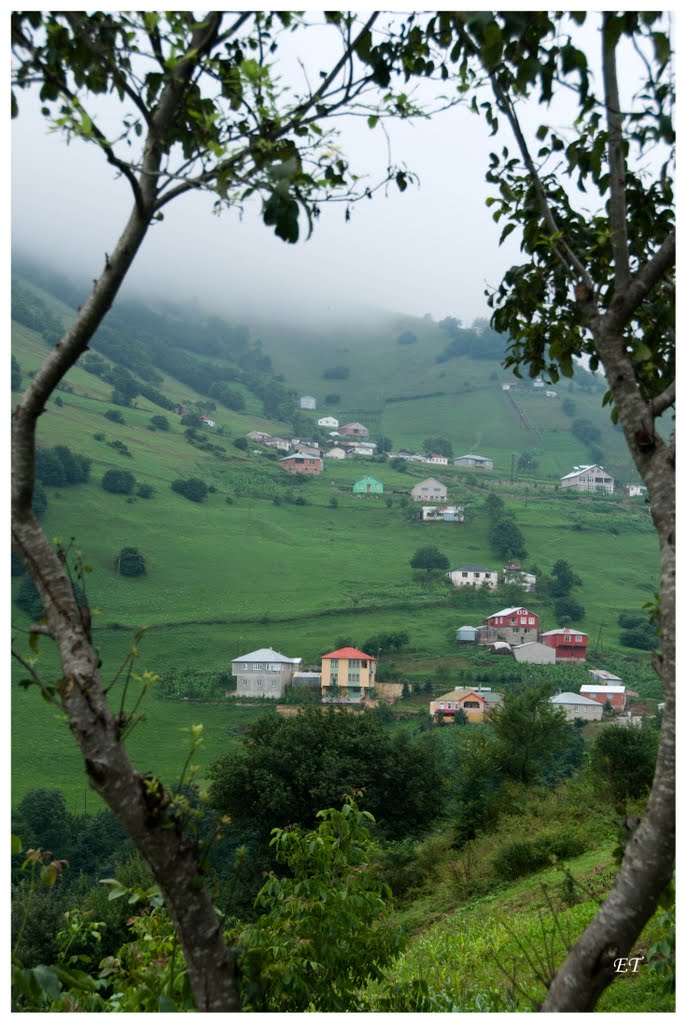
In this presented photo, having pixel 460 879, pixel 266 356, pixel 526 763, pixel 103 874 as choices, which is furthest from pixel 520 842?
pixel 266 356

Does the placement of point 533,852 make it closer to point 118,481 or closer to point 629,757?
point 629,757

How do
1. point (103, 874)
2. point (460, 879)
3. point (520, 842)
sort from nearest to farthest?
point (520, 842), point (460, 879), point (103, 874)

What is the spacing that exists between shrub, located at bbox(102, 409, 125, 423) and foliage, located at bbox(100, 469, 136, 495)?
18.5ft

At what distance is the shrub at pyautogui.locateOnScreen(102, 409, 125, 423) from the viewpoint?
191 ft

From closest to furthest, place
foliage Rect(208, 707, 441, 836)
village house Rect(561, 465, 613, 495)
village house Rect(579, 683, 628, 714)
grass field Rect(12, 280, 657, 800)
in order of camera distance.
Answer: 1. foliage Rect(208, 707, 441, 836)
2. village house Rect(579, 683, 628, 714)
3. grass field Rect(12, 280, 657, 800)
4. village house Rect(561, 465, 613, 495)

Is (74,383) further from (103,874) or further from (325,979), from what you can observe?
(325,979)

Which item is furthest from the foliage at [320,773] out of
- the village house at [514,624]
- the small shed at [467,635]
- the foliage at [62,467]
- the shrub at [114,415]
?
the shrub at [114,415]

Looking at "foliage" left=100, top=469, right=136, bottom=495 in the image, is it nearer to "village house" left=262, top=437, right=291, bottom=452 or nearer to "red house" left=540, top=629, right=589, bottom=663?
"village house" left=262, top=437, right=291, bottom=452

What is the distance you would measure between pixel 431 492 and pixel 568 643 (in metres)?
19.3

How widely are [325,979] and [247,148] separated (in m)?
2.09

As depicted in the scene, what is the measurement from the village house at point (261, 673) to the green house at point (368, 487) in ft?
77.2

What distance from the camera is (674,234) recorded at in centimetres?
195

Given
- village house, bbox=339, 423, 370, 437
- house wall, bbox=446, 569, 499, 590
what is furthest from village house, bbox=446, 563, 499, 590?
village house, bbox=339, 423, 370, 437

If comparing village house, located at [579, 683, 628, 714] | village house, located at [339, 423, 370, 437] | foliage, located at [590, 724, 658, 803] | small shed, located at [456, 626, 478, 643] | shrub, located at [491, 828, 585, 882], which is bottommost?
A: village house, located at [579, 683, 628, 714]
